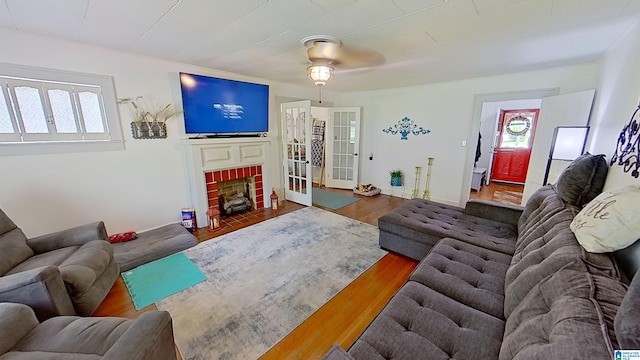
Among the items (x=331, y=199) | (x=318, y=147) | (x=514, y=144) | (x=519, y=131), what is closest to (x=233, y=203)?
(x=331, y=199)

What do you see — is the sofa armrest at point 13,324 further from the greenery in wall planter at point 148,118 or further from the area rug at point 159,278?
the greenery in wall planter at point 148,118

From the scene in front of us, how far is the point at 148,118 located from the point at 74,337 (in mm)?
2585

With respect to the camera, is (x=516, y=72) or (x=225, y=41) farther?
(x=516, y=72)

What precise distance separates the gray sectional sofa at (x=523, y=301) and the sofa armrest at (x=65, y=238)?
97.4 inches

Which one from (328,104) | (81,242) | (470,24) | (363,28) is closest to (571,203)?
(470,24)

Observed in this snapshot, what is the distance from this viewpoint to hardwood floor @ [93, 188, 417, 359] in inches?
62.9

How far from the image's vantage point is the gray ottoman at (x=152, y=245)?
8.14 ft

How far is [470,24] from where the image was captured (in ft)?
6.07

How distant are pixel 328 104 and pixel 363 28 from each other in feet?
11.8

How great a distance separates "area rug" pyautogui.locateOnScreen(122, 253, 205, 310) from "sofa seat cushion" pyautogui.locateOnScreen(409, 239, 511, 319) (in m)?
2.06

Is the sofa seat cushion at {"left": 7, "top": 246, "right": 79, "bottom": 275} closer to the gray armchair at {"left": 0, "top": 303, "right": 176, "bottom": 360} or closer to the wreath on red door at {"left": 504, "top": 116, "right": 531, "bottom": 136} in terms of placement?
the gray armchair at {"left": 0, "top": 303, "right": 176, "bottom": 360}

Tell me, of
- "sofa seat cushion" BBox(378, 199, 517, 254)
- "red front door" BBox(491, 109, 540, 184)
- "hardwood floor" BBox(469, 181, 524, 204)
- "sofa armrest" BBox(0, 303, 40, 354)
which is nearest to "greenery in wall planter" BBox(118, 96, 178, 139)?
"sofa armrest" BBox(0, 303, 40, 354)

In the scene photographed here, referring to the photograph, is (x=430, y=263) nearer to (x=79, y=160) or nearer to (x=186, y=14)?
(x=186, y=14)

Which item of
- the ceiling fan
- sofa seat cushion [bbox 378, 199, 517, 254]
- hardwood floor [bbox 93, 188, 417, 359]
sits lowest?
hardwood floor [bbox 93, 188, 417, 359]
